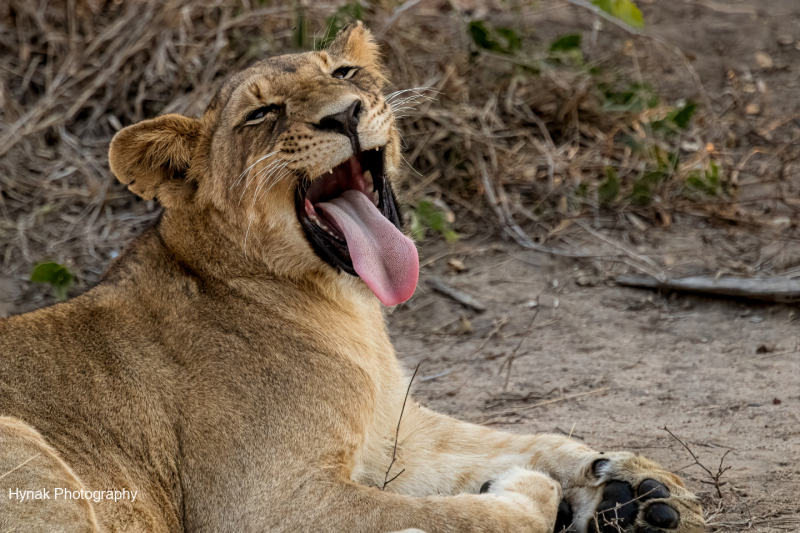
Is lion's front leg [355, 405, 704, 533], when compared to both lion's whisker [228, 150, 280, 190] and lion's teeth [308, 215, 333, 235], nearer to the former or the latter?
lion's teeth [308, 215, 333, 235]

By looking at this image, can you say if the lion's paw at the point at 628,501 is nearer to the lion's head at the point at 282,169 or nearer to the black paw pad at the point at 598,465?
the black paw pad at the point at 598,465

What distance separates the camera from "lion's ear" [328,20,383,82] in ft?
13.6

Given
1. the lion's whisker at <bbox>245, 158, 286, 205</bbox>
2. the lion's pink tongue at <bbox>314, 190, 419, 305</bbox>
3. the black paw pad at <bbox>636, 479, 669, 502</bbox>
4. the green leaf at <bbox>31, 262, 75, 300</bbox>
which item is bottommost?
the black paw pad at <bbox>636, 479, 669, 502</bbox>

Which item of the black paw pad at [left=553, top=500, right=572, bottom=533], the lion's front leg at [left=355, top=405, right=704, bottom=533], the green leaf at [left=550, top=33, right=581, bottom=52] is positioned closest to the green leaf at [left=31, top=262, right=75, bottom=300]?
the lion's front leg at [left=355, top=405, right=704, bottom=533]

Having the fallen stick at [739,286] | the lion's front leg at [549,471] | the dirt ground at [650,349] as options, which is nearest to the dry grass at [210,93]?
the dirt ground at [650,349]

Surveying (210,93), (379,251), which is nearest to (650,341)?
(379,251)

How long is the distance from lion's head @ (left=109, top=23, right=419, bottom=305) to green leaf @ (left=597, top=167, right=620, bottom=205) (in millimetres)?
2958

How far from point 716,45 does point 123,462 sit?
6.94m

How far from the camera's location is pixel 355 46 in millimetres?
4191

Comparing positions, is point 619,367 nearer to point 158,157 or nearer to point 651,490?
point 651,490

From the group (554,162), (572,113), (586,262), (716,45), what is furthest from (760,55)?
(586,262)

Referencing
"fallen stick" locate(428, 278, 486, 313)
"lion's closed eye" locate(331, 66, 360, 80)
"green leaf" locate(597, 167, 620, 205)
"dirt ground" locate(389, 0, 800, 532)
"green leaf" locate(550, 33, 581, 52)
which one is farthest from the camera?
"green leaf" locate(550, 33, 581, 52)

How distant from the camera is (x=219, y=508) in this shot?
122 inches

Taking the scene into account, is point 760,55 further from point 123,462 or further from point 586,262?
point 123,462
